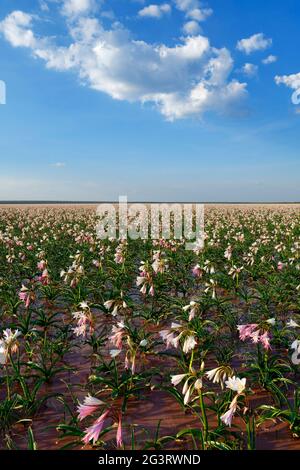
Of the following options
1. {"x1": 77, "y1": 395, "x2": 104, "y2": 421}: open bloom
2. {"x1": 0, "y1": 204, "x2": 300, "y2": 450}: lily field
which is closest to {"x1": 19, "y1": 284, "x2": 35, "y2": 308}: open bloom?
{"x1": 0, "y1": 204, "x2": 300, "y2": 450}: lily field

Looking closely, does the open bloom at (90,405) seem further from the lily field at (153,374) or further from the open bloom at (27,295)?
the open bloom at (27,295)

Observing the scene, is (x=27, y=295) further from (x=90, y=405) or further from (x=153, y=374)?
(x=90, y=405)

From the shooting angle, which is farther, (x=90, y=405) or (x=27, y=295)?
(x=27, y=295)

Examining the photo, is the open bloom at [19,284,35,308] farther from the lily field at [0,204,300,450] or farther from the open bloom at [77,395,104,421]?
the open bloom at [77,395,104,421]

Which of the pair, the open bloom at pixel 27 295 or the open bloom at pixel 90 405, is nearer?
the open bloom at pixel 90 405

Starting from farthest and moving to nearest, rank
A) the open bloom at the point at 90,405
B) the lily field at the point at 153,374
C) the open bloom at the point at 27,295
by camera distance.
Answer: the open bloom at the point at 27,295
the lily field at the point at 153,374
the open bloom at the point at 90,405

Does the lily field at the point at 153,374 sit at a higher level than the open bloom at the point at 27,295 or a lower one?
lower

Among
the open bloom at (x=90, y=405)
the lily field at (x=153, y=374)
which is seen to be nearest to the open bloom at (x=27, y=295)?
the lily field at (x=153, y=374)

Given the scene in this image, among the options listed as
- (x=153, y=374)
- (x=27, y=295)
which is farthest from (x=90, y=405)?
(x=27, y=295)

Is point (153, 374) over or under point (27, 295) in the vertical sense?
under

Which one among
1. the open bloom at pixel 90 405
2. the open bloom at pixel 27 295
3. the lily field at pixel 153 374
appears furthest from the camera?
the open bloom at pixel 27 295

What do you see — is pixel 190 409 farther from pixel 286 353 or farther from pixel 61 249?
pixel 61 249
